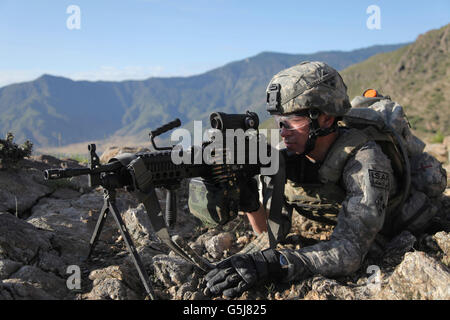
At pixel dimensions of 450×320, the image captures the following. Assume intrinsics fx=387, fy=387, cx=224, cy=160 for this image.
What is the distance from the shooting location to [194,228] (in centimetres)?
632

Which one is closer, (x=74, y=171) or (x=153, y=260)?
(x=74, y=171)

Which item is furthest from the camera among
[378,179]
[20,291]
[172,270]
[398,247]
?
[398,247]

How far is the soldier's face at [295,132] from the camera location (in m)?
4.52

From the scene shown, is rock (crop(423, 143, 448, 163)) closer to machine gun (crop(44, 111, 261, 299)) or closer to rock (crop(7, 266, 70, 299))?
machine gun (crop(44, 111, 261, 299))

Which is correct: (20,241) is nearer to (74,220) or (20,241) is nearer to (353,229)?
(74,220)

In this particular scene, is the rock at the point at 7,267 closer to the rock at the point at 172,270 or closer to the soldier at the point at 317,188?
the rock at the point at 172,270

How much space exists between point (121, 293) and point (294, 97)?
275 centimetres

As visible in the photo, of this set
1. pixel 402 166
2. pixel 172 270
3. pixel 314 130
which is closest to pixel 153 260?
pixel 172 270

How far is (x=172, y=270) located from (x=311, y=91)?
2.49 meters

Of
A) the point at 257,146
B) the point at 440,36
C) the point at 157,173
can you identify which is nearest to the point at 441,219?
the point at 257,146

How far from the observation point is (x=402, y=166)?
4688mm

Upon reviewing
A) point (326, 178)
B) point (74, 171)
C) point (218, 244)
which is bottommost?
point (218, 244)

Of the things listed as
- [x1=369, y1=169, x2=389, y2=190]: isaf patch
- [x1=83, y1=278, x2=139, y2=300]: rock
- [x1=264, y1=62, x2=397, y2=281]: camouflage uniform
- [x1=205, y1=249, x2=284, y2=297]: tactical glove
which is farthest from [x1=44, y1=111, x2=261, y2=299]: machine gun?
[x1=369, y1=169, x2=389, y2=190]: isaf patch
